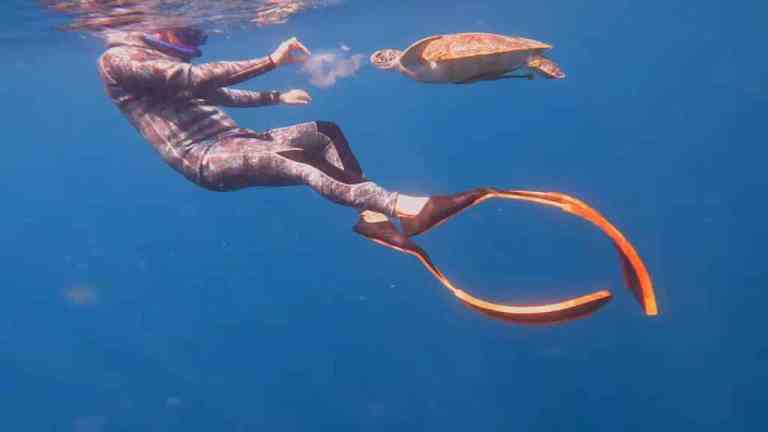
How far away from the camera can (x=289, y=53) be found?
14.8 ft

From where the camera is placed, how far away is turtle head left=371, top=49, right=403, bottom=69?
3.26 metres

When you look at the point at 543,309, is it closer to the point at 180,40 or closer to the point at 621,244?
the point at 621,244

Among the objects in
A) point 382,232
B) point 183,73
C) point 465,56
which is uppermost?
point 465,56

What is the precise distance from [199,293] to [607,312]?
15.9 meters

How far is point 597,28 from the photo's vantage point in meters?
40.3

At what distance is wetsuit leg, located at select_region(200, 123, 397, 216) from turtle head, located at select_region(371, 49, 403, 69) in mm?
1001

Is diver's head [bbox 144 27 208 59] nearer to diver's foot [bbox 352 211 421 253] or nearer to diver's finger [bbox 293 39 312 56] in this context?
diver's finger [bbox 293 39 312 56]

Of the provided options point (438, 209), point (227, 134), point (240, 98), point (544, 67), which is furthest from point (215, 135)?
point (544, 67)

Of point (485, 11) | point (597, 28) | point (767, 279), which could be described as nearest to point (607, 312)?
point (767, 279)

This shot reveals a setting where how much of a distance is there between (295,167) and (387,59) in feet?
4.44

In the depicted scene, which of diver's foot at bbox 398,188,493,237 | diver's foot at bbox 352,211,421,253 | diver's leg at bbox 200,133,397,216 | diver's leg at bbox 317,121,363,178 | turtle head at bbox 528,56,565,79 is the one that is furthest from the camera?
diver's leg at bbox 317,121,363,178

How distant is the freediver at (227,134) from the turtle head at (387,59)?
930mm

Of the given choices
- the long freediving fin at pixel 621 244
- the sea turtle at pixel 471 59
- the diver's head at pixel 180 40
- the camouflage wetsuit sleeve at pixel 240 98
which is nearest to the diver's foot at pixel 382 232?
the long freediving fin at pixel 621 244

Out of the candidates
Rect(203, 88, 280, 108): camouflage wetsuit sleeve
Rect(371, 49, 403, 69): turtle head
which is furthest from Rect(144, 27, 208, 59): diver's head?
Rect(371, 49, 403, 69): turtle head
